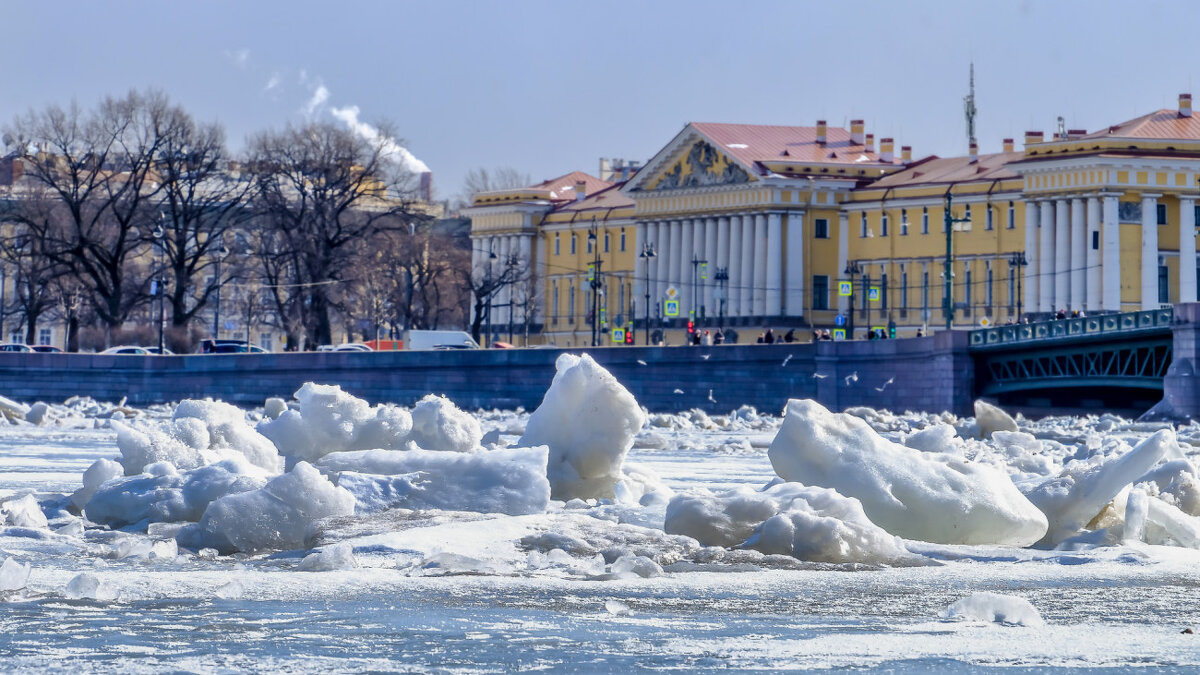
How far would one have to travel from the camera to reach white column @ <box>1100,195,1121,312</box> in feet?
253

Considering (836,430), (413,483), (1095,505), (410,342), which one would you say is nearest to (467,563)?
(413,483)

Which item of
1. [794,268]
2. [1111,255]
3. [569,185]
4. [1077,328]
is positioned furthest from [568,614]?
[569,185]

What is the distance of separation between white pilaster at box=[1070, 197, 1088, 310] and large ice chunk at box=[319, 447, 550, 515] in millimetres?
65898

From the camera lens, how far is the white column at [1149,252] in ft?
255

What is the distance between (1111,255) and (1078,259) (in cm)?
130

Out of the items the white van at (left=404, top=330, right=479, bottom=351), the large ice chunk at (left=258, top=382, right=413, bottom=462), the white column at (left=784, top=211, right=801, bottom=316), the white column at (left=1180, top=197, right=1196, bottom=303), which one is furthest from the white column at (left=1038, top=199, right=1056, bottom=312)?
the large ice chunk at (left=258, top=382, right=413, bottom=462)

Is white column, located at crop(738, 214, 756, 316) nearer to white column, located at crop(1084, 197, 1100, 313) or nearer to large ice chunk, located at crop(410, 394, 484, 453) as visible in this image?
white column, located at crop(1084, 197, 1100, 313)

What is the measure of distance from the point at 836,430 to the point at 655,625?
433 centimetres

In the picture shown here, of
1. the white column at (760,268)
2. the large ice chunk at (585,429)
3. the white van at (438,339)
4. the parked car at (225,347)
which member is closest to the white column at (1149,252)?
Answer: the white column at (760,268)

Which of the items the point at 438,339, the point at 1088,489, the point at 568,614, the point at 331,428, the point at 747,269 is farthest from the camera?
the point at 747,269

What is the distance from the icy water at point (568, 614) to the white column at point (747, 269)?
3115 inches

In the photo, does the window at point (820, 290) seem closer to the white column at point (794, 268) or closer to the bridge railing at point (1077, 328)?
the white column at point (794, 268)

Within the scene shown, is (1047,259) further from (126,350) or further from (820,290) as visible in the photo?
(126,350)

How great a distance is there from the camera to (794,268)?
9156 centimetres
